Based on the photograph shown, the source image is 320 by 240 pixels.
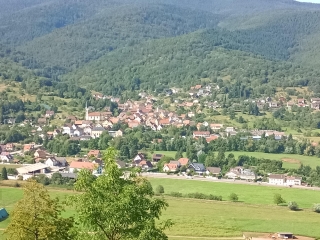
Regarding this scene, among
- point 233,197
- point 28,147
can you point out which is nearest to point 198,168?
point 233,197

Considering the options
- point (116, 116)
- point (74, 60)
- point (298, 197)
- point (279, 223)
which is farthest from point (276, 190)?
point (74, 60)

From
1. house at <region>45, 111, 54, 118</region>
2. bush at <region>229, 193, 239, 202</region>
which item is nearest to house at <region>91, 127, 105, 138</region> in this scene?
house at <region>45, 111, 54, 118</region>

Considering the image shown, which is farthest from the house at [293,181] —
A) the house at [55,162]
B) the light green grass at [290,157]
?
the house at [55,162]

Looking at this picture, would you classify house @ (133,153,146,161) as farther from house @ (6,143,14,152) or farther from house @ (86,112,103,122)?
house @ (86,112,103,122)

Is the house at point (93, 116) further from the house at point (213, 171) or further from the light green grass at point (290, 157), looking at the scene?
the house at point (213, 171)

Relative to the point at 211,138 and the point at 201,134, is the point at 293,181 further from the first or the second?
the point at 201,134

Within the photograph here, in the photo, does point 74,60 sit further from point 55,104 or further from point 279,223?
point 279,223
